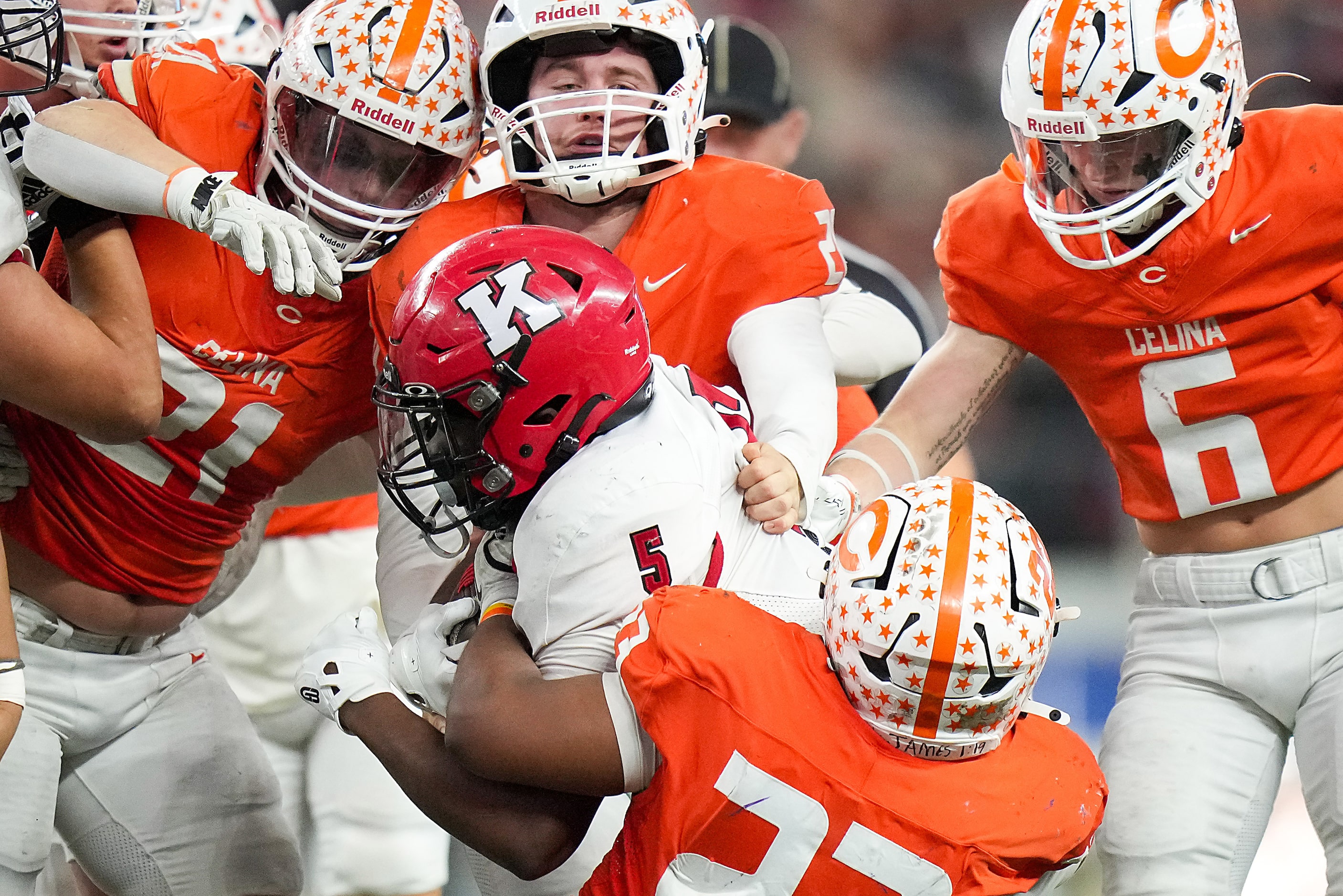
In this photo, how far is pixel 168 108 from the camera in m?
2.12

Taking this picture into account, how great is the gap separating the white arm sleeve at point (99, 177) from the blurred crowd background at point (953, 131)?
3.11 m

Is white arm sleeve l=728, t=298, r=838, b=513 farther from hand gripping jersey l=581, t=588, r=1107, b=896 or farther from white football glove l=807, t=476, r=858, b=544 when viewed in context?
hand gripping jersey l=581, t=588, r=1107, b=896

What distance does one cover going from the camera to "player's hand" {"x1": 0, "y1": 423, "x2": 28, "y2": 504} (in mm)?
2090

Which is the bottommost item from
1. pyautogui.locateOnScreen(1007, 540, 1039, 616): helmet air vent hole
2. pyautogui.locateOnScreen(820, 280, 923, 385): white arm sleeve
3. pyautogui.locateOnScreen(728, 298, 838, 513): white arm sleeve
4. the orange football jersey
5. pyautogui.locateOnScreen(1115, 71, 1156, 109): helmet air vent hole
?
the orange football jersey

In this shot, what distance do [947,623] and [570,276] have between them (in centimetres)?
60

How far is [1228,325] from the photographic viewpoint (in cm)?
214

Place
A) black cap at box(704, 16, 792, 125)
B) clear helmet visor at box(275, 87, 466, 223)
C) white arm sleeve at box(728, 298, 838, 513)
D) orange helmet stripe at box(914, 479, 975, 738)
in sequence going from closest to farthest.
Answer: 1. orange helmet stripe at box(914, 479, 975, 738)
2. white arm sleeve at box(728, 298, 838, 513)
3. clear helmet visor at box(275, 87, 466, 223)
4. black cap at box(704, 16, 792, 125)

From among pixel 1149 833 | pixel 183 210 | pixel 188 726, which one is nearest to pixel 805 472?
pixel 1149 833

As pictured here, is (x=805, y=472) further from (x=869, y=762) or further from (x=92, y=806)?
(x=92, y=806)

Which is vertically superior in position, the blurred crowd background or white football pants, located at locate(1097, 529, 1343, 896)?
white football pants, located at locate(1097, 529, 1343, 896)

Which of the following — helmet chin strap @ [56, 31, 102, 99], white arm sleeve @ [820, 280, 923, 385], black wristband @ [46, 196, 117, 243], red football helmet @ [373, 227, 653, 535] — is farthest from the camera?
white arm sleeve @ [820, 280, 923, 385]

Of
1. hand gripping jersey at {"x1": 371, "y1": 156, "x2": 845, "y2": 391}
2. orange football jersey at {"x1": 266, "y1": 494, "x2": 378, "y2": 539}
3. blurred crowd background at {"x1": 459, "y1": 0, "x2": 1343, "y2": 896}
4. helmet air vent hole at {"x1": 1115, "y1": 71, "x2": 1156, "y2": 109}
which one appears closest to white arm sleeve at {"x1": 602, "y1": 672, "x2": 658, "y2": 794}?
hand gripping jersey at {"x1": 371, "y1": 156, "x2": 845, "y2": 391}

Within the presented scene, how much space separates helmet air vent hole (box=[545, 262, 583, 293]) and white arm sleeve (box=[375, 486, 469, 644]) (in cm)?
66

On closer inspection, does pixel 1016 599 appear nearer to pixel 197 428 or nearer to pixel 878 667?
pixel 878 667
